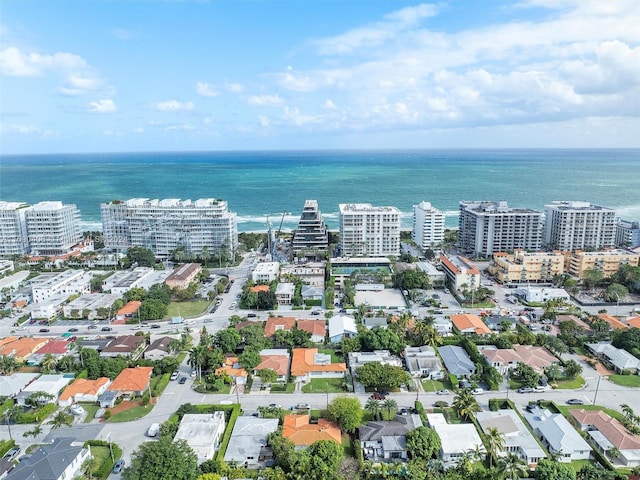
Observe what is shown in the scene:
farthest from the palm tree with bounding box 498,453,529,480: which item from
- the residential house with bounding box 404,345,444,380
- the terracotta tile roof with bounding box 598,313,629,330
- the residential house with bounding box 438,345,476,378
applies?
the terracotta tile roof with bounding box 598,313,629,330

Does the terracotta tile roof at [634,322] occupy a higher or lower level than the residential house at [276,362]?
higher

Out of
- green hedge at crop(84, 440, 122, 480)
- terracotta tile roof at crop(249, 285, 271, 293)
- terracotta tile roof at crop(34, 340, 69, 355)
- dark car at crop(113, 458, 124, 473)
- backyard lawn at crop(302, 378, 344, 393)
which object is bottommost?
dark car at crop(113, 458, 124, 473)

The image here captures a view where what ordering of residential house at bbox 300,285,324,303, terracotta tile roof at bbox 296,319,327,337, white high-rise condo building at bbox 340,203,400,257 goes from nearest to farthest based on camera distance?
terracotta tile roof at bbox 296,319,327,337 < residential house at bbox 300,285,324,303 < white high-rise condo building at bbox 340,203,400,257

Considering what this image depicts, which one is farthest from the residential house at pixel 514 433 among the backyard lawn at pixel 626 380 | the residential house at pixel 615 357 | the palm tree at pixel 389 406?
the residential house at pixel 615 357

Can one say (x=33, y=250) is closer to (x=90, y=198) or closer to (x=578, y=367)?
(x=90, y=198)

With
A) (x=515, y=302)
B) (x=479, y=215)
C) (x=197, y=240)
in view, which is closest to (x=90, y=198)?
(x=197, y=240)

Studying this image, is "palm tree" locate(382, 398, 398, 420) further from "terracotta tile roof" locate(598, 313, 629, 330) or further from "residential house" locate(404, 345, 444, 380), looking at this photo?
"terracotta tile roof" locate(598, 313, 629, 330)

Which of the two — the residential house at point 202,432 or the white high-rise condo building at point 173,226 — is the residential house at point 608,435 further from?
the white high-rise condo building at point 173,226
